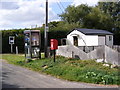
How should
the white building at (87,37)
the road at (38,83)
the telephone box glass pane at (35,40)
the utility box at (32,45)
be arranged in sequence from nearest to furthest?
the road at (38,83) < the utility box at (32,45) < the telephone box glass pane at (35,40) < the white building at (87,37)

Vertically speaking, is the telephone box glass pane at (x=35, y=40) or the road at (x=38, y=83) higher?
the telephone box glass pane at (x=35, y=40)

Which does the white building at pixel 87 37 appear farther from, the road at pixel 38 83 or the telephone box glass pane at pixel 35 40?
the road at pixel 38 83

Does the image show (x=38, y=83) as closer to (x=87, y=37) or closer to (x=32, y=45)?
(x=32, y=45)

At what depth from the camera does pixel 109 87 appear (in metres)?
9.84

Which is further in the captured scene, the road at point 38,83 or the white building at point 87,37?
the white building at point 87,37

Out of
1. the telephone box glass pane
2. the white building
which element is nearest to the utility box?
the telephone box glass pane

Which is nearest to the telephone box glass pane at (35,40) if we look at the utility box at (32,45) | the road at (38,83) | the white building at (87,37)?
the utility box at (32,45)

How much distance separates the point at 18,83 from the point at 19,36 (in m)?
20.9

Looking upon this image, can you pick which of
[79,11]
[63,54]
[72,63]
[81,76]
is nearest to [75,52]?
[63,54]

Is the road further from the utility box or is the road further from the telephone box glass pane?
the telephone box glass pane

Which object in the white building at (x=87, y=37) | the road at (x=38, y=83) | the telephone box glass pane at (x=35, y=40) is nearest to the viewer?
the road at (x=38, y=83)

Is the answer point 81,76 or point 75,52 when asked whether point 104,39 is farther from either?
point 81,76

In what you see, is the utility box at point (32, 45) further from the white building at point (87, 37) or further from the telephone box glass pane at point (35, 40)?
the white building at point (87, 37)

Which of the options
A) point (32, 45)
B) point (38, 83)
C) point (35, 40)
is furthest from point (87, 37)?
point (38, 83)
